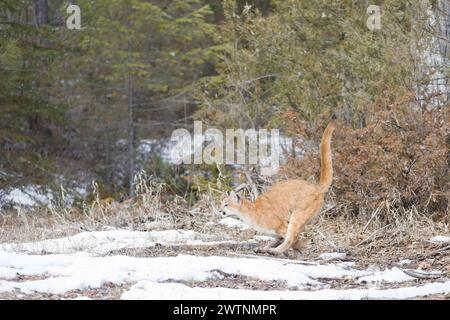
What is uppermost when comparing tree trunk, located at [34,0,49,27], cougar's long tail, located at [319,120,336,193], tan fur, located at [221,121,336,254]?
tree trunk, located at [34,0,49,27]

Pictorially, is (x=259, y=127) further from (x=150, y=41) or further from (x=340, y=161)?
(x=150, y=41)

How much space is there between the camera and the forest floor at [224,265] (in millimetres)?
7809

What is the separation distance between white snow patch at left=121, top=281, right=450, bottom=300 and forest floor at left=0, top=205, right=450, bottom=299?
0.01 meters

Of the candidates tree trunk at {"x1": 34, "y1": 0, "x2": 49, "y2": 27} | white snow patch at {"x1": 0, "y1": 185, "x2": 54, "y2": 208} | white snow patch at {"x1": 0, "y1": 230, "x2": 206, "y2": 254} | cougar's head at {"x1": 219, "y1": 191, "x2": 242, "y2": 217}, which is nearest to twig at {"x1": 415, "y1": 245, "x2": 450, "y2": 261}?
cougar's head at {"x1": 219, "y1": 191, "x2": 242, "y2": 217}

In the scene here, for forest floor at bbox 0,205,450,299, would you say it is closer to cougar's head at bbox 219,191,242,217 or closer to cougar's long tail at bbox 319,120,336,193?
cougar's head at bbox 219,191,242,217

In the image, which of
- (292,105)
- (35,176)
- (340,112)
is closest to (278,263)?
(340,112)

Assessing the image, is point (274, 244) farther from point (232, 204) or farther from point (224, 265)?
point (224, 265)

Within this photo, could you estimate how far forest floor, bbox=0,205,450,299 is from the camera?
781 cm

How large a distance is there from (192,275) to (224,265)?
557 mm

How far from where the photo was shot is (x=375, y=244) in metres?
10.7

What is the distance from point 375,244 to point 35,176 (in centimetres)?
1185

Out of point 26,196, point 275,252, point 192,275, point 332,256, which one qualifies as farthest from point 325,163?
point 26,196

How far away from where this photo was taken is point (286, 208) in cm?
1018

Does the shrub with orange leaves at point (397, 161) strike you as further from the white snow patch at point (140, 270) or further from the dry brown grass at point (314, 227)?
the white snow patch at point (140, 270)
